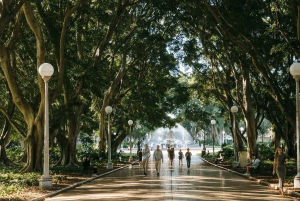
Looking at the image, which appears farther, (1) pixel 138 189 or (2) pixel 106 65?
(2) pixel 106 65

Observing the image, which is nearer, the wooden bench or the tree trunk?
the wooden bench

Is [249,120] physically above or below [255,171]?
above

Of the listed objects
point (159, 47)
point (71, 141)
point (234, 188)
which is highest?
point (159, 47)

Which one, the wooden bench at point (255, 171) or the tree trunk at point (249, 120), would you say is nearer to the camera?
the wooden bench at point (255, 171)

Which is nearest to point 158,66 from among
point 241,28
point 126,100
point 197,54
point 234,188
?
point 197,54

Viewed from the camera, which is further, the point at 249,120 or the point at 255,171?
the point at 249,120

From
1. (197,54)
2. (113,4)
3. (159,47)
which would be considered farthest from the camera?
(197,54)

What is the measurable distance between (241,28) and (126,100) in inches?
916

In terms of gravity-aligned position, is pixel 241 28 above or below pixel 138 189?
above

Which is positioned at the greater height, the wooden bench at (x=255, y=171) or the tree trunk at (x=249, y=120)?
the tree trunk at (x=249, y=120)

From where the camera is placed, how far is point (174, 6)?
77.7 feet

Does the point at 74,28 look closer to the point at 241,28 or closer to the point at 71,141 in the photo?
the point at 71,141

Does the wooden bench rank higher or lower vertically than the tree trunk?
lower

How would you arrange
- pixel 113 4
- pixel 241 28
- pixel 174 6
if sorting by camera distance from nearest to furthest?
pixel 241 28, pixel 174 6, pixel 113 4
